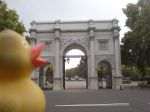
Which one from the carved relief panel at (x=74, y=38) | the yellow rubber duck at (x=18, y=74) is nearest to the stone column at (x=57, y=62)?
the carved relief panel at (x=74, y=38)

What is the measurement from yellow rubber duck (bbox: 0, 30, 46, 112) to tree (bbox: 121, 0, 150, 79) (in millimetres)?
31331

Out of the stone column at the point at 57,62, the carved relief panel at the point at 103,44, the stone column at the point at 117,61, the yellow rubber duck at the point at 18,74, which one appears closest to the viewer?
the yellow rubber duck at the point at 18,74

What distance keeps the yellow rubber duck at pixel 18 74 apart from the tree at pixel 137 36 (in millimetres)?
31331

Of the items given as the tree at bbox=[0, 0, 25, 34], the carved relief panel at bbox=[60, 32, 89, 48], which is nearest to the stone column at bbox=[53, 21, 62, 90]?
the carved relief panel at bbox=[60, 32, 89, 48]

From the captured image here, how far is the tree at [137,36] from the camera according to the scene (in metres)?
34.9

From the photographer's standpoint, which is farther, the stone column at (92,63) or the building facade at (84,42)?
the building facade at (84,42)

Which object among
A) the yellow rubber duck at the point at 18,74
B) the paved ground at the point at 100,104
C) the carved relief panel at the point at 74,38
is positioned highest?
the carved relief panel at the point at 74,38

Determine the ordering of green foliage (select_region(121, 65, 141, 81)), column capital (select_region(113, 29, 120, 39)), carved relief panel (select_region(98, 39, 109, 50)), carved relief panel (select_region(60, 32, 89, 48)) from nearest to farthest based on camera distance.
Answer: carved relief panel (select_region(60, 32, 89, 48)), column capital (select_region(113, 29, 120, 39)), carved relief panel (select_region(98, 39, 109, 50)), green foliage (select_region(121, 65, 141, 81))

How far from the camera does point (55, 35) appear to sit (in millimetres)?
40594

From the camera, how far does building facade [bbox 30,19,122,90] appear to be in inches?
1553

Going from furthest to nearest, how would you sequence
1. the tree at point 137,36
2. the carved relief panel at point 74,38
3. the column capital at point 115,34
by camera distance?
the column capital at point 115,34
the carved relief panel at point 74,38
the tree at point 137,36

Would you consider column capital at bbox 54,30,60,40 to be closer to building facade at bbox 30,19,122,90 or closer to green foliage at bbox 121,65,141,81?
building facade at bbox 30,19,122,90

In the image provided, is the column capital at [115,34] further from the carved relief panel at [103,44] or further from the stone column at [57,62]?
the stone column at [57,62]

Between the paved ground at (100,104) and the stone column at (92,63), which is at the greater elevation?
the stone column at (92,63)
